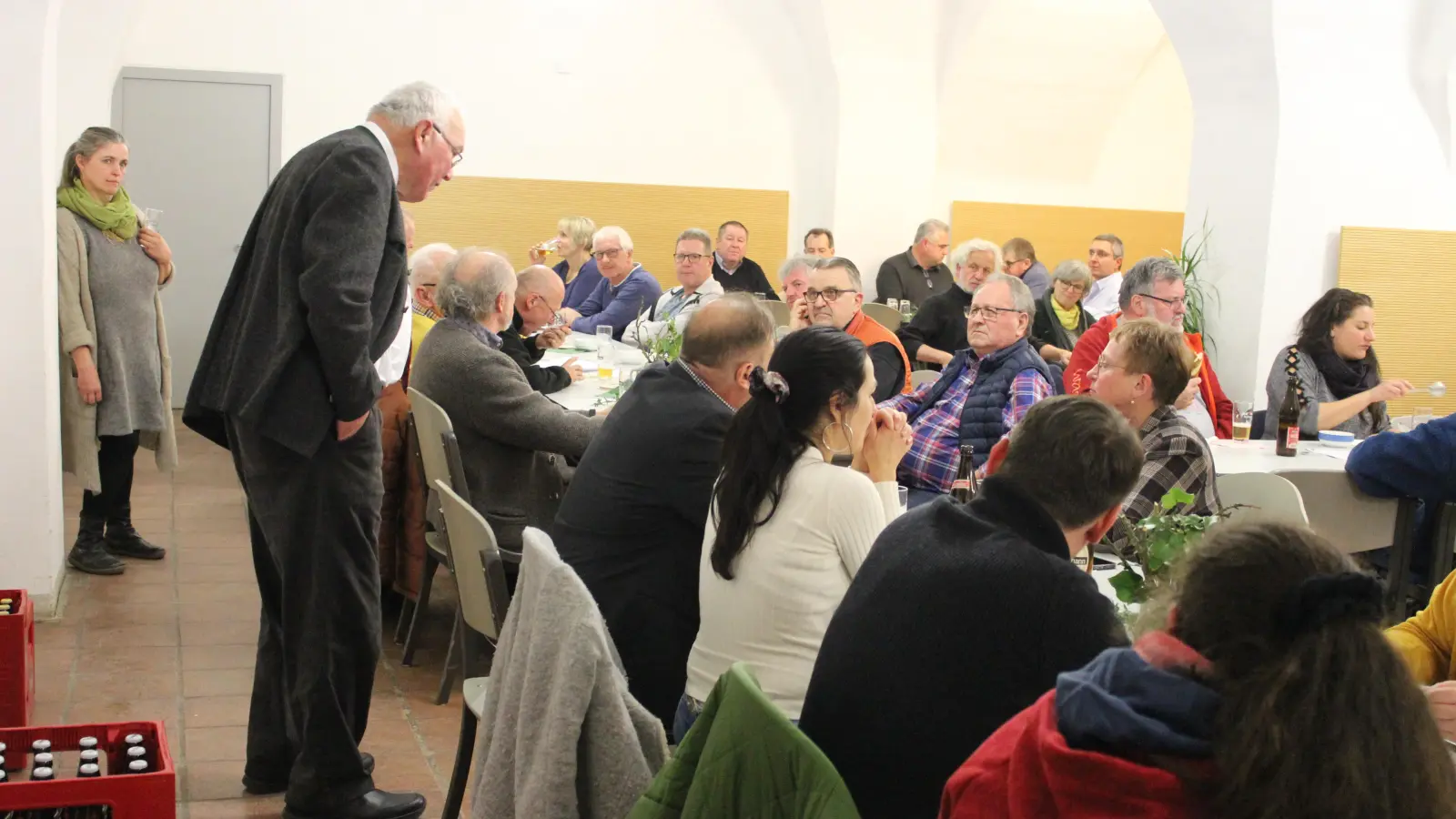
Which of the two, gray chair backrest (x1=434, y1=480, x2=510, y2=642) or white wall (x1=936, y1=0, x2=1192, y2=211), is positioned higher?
white wall (x1=936, y1=0, x2=1192, y2=211)

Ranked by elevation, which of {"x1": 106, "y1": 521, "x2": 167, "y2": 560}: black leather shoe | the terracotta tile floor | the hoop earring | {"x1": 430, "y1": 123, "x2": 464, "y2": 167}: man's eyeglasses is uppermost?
{"x1": 430, "y1": 123, "x2": 464, "y2": 167}: man's eyeglasses

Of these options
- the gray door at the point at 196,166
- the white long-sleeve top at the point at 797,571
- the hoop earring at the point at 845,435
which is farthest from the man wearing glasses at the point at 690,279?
the white long-sleeve top at the point at 797,571

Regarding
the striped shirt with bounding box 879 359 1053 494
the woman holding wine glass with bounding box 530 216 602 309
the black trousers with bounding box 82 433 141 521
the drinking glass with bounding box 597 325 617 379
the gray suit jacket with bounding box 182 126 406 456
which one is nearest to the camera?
the gray suit jacket with bounding box 182 126 406 456

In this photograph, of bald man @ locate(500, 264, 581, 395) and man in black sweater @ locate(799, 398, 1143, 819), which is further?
bald man @ locate(500, 264, 581, 395)

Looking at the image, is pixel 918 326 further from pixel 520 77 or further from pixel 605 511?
pixel 605 511

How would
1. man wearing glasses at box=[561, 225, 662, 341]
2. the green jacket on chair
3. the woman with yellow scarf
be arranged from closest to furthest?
the green jacket on chair
the woman with yellow scarf
man wearing glasses at box=[561, 225, 662, 341]

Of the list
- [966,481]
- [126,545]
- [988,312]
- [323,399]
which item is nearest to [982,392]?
[988,312]

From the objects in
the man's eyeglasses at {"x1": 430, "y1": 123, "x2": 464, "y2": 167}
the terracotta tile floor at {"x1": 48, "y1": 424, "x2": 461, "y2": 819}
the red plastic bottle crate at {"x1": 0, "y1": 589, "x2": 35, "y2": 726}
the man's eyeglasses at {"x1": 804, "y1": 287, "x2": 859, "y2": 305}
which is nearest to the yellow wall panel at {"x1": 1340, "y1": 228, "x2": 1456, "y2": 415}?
the man's eyeglasses at {"x1": 804, "y1": 287, "x2": 859, "y2": 305}

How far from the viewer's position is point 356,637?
3023 millimetres

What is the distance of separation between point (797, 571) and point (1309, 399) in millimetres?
3423

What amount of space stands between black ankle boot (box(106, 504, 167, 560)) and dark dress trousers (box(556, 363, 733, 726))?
134 inches

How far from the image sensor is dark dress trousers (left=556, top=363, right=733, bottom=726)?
267 centimetres

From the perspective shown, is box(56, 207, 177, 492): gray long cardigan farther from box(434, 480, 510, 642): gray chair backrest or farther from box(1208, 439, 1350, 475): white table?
box(1208, 439, 1350, 475): white table

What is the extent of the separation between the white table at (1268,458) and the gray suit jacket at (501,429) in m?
1.99
